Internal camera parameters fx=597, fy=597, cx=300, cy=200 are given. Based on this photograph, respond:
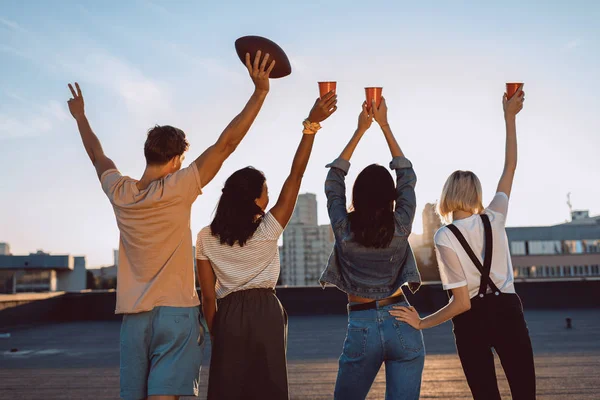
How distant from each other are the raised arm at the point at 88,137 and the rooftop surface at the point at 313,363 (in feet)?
10.4


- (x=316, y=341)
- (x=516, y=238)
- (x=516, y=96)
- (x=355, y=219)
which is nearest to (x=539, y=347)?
(x=316, y=341)

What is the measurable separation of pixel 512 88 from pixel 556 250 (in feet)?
240

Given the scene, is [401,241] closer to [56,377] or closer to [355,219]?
[355,219]

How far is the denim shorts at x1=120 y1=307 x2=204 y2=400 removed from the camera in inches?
92.5

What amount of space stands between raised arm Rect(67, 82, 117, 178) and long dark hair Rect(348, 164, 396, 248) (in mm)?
1139

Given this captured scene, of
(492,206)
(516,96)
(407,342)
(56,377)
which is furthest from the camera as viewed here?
(56,377)

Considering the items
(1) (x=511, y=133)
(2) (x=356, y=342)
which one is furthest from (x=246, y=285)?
(1) (x=511, y=133)

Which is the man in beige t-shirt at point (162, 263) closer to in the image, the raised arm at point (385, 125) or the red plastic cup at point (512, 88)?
the raised arm at point (385, 125)

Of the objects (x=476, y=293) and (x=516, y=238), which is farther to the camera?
(x=516, y=238)

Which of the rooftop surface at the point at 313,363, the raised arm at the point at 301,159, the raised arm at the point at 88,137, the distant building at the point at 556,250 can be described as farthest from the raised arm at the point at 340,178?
the distant building at the point at 556,250

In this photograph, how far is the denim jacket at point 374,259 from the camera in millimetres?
2596

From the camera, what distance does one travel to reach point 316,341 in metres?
9.62

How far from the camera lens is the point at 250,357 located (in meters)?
2.54

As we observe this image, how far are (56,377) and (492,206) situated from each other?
5.61m
